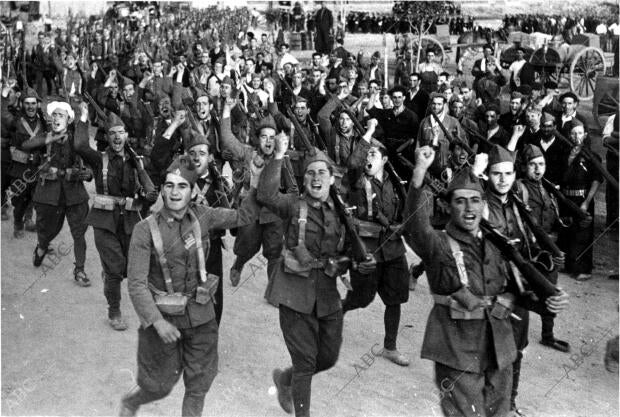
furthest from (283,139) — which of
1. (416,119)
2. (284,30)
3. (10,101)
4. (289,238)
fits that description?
(284,30)

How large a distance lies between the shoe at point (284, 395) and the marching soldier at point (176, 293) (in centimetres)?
76

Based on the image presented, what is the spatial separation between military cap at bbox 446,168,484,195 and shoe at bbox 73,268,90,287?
182 inches

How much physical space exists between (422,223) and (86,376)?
9.62ft

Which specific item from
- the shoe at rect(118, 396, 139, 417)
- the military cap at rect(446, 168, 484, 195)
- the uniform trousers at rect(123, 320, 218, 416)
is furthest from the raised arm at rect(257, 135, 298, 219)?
the shoe at rect(118, 396, 139, 417)

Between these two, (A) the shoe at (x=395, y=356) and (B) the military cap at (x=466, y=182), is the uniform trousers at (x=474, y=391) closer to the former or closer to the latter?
(B) the military cap at (x=466, y=182)

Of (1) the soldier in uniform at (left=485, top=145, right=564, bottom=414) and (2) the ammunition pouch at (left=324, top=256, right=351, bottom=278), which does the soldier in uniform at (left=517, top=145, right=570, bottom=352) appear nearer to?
(1) the soldier in uniform at (left=485, top=145, right=564, bottom=414)

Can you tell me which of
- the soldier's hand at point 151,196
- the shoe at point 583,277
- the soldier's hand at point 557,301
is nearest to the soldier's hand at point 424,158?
the soldier's hand at point 557,301

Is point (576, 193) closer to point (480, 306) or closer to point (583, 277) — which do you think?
point (583, 277)

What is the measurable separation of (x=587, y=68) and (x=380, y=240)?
39.9 feet

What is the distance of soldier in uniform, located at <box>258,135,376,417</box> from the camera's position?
535cm

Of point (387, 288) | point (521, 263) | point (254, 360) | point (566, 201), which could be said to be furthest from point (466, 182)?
point (254, 360)

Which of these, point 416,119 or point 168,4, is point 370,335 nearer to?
point 416,119

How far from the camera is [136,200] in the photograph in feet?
23.3

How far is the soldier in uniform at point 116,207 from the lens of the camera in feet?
23.2
